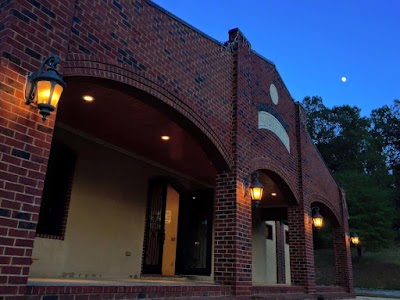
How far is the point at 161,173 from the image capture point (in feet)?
33.6

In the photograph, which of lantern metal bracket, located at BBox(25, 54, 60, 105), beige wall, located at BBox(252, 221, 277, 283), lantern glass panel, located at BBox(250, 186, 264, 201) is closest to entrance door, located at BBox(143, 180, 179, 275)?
lantern glass panel, located at BBox(250, 186, 264, 201)

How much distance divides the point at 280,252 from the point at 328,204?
534cm

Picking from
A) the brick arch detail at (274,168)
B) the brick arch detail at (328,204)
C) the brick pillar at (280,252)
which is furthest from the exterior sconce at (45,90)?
the brick pillar at (280,252)

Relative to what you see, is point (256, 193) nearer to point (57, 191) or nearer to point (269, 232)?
point (57, 191)

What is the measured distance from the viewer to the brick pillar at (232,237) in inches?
264

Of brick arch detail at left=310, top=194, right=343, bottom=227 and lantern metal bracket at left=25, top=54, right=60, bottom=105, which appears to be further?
brick arch detail at left=310, top=194, right=343, bottom=227

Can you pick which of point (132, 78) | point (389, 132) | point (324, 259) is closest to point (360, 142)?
point (389, 132)

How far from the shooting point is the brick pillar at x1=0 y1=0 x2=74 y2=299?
3303 mm

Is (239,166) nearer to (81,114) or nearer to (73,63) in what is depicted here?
(81,114)

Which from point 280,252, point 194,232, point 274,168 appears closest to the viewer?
point 274,168

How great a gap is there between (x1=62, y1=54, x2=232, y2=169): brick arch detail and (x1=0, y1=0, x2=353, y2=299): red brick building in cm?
2

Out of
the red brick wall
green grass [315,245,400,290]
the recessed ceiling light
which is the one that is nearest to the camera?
the red brick wall

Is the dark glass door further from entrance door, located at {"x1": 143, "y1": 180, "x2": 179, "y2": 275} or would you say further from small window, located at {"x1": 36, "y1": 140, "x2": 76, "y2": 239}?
small window, located at {"x1": 36, "y1": 140, "x2": 76, "y2": 239}

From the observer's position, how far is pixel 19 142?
351cm
